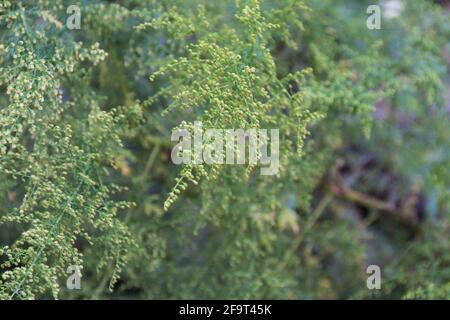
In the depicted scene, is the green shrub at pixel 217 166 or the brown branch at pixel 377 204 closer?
the green shrub at pixel 217 166

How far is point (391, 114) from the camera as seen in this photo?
2.08 m

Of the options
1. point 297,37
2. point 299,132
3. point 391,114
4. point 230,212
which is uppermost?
point 297,37

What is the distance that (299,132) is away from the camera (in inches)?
46.5

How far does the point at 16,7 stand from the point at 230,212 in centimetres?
61

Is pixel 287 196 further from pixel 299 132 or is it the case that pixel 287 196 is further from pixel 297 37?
pixel 299 132

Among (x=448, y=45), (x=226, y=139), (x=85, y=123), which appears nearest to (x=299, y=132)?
(x=226, y=139)

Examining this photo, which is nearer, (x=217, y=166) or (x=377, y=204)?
(x=217, y=166)

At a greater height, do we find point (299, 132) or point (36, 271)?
point (299, 132)

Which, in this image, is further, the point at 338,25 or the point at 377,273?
the point at 338,25

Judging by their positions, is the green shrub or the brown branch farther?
the brown branch

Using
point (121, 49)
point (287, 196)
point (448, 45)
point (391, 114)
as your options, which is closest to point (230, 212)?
point (287, 196)
